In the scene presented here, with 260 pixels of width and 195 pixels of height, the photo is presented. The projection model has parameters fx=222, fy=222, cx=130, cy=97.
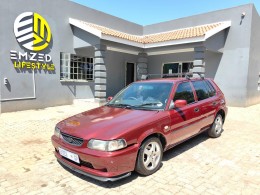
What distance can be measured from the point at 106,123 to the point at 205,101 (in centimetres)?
279

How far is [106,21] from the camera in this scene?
1314 cm

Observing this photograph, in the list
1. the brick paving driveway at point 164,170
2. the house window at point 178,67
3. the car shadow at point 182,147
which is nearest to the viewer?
the brick paving driveway at point 164,170

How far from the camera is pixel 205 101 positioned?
5.31 metres

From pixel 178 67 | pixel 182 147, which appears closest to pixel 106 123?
pixel 182 147

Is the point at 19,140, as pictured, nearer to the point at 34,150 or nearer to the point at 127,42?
the point at 34,150

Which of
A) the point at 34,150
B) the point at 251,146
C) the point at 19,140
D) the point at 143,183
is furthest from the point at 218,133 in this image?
the point at 19,140

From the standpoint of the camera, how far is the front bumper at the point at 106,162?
3.15 m

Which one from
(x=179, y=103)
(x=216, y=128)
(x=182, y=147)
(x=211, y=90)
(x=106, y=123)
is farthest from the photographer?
(x=216, y=128)

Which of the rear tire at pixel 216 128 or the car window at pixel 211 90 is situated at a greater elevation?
the car window at pixel 211 90

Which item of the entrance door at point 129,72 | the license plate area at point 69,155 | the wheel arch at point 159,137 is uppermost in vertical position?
the entrance door at point 129,72

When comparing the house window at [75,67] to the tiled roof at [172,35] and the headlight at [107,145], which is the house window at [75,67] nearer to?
the tiled roof at [172,35]

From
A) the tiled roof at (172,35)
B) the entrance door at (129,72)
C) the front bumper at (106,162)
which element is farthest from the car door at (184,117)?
the entrance door at (129,72)

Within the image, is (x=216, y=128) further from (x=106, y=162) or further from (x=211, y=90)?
(x=106, y=162)

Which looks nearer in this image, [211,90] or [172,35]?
[211,90]
